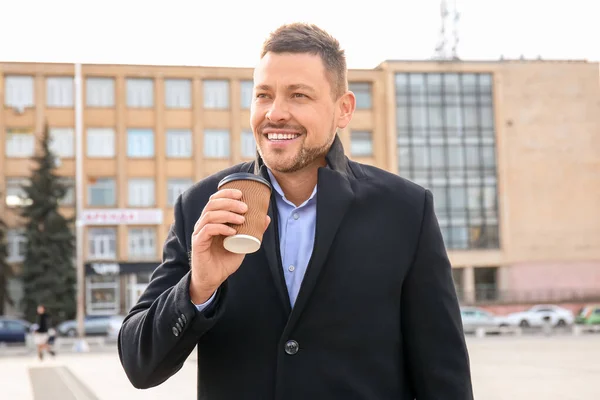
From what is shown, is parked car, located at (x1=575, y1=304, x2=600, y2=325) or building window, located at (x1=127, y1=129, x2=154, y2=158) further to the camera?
building window, located at (x1=127, y1=129, x2=154, y2=158)

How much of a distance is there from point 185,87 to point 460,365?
54.8 m

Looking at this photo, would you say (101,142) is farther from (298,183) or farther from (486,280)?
(298,183)

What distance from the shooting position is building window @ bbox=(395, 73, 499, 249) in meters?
58.1

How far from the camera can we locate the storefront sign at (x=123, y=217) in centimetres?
5412

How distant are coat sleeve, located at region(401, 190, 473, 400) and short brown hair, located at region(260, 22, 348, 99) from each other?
0.48 meters

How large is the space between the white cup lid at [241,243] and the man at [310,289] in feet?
0.59

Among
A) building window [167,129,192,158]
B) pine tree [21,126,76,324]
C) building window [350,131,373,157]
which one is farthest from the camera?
building window [350,131,373,157]

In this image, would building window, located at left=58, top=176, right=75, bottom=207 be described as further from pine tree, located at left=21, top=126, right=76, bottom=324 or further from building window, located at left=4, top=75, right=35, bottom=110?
building window, located at left=4, top=75, right=35, bottom=110

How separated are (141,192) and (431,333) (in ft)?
177

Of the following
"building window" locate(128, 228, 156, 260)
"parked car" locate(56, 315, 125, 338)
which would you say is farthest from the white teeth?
"building window" locate(128, 228, 156, 260)

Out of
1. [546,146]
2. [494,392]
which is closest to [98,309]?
[546,146]

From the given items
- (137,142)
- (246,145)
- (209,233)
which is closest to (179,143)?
(137,142)

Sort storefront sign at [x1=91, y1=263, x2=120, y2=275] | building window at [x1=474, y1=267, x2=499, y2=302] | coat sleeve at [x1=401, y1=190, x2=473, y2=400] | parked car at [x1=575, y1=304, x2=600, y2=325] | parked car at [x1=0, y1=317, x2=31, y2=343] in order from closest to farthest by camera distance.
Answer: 1. coat sleeve at [x1=401, y1=190, x2=473, y2=400]
2. parked car at [x1=0, y1=317, x2=31, y2=343]
3. parked car at [x1=575, y1=304, x2=600, y2=325]
4. storefront sign at [x1=91, y1=263, x2=120, y2=275]
5. building window at [x1=474, y1=267, x2=499, y2=302]

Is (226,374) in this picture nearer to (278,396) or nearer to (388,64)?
(278,396)
